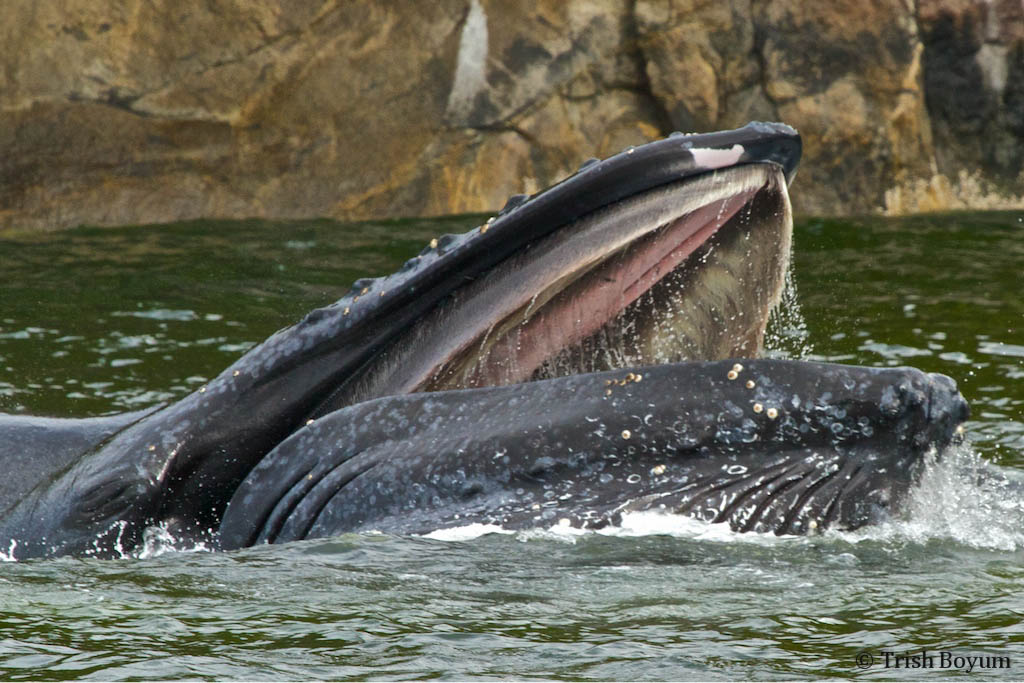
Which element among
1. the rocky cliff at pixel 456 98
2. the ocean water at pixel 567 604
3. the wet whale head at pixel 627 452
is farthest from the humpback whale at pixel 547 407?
the rocky cliff at pixel 456 98

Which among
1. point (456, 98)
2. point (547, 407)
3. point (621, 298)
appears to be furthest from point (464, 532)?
point (456, 98)

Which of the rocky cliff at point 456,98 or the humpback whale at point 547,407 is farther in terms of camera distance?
the rocky cliff at point 456,98

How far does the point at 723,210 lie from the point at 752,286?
308 millimetres

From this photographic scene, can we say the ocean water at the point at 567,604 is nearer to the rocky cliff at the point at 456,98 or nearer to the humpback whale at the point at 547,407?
the humpback whale at the point at 547,407

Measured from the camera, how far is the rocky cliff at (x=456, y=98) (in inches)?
569

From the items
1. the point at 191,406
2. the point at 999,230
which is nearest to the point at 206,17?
the point at 999,230

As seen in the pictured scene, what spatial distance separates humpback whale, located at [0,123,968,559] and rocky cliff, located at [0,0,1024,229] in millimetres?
9610

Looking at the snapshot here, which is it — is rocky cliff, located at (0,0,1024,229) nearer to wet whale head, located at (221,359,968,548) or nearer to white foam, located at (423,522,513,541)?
wet whale head, located at (221,359,968,548)

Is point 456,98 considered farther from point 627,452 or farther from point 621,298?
point 627,452

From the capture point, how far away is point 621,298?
16.6 feet

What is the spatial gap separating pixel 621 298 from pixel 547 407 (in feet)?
1.97

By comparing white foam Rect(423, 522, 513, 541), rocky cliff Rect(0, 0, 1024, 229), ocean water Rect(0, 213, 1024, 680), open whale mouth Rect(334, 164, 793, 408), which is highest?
→ rocky cliff Rect(0, 0, 1024, 229)

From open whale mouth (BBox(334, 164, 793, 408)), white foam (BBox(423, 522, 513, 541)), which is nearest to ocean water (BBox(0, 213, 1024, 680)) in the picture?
white foam (BBox(423, 522, 513, 541))

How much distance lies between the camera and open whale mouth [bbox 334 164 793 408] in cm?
476
